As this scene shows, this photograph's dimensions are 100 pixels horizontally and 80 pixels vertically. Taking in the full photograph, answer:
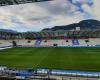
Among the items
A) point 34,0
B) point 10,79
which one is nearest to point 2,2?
point 34,0

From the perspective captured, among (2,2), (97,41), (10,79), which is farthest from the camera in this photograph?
(97,41)

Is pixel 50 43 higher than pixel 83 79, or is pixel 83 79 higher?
pixel 83 79

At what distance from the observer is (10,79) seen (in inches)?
553

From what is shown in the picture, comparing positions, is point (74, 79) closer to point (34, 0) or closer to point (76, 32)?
point (34, 0)

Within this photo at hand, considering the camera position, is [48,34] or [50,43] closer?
[50,43]

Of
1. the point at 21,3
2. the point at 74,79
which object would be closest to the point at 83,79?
the point at 74,79

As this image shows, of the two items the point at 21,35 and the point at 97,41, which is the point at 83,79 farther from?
the point at 21,35

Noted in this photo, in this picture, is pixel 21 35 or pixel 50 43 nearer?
pixel 50 43

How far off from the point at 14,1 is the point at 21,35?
69.9m

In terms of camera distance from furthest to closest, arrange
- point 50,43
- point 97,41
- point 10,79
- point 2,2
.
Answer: point 50,43
point 97,41
point 2,2
point 10,79

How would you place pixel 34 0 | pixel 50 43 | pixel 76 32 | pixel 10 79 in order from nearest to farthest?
pixel 10 79 → pixel 34 0 → pixel 50 43 → pixel 76 32

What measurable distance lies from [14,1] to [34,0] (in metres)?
2.73

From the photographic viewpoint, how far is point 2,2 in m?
24.0

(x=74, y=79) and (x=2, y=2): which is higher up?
(x=2, y=2)
